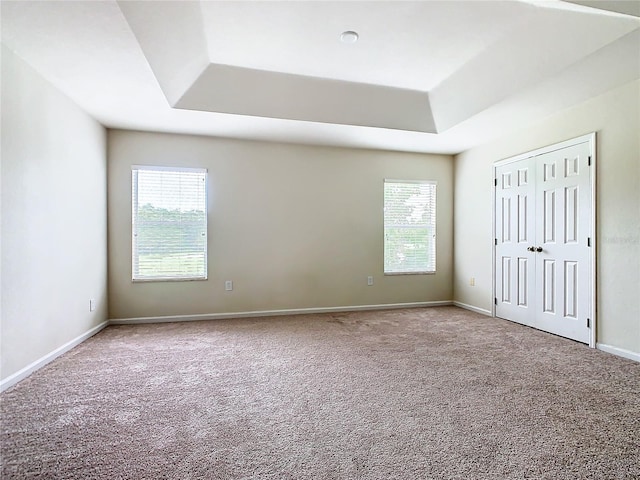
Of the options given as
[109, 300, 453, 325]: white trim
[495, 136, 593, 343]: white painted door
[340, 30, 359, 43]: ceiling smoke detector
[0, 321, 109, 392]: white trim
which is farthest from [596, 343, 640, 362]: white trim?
[0, 321, 109, 392]: white trim

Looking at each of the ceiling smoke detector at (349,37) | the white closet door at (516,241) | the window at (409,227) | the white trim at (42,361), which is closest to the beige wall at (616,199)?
the white closet door at (516,241)

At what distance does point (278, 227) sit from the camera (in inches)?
185

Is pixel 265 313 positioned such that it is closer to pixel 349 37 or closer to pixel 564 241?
pixel 349 37

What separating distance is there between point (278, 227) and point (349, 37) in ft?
8.58

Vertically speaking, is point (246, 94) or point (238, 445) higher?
point (246, 94)

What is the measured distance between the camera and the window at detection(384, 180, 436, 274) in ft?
17.0

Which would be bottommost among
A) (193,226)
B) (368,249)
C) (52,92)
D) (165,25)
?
(368,249)

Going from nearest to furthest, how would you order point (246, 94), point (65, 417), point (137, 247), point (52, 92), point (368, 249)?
point (65, 417), point (52, 92), point (246, 94), point (137, 247), point (368, 249)

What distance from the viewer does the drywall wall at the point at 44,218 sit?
7.98 feet

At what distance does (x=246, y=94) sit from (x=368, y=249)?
2.77m

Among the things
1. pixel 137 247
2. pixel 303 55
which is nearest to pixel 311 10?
pixel 303 55

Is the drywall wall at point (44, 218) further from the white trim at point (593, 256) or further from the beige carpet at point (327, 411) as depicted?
the white trim at point (593, 256)

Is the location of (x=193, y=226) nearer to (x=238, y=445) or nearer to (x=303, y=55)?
(x=303, y=55)

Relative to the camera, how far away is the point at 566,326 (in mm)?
3562
